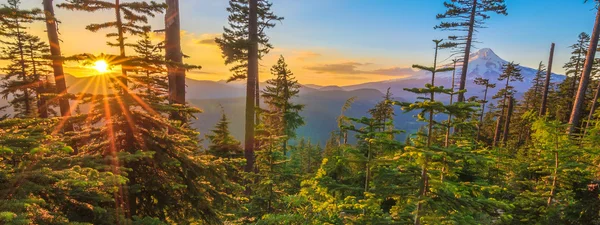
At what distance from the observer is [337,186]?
6418 millimetres

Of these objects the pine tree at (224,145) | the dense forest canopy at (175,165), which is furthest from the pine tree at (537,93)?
the pine tree at (224,145)

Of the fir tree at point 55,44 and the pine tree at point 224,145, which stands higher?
the fir tree at point 55,44

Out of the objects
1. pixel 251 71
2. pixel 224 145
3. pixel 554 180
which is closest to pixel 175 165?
pixel 251 71

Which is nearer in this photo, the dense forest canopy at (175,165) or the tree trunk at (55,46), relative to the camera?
the dense forest canopy at (175,165)

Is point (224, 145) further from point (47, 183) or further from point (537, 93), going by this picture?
point (537, 93)

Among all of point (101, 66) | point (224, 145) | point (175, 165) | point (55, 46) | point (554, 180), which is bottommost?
point (224, 145)

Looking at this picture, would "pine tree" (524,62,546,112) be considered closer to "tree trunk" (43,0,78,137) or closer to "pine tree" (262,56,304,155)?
"pine tree" (262,56,304,155)

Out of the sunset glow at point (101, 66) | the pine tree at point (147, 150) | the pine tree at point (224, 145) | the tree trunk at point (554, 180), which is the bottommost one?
the pine tree at point (224, 145)

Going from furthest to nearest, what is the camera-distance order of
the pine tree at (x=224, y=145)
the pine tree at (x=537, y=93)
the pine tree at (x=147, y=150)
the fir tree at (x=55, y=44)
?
the pine tree at (x=537, y=93)
the pine tree at (x=224, y=145)
the fir tree at (x=55, y=44)
the pine tree at (x=147, y=150)

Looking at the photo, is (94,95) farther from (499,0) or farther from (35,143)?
(499,0)

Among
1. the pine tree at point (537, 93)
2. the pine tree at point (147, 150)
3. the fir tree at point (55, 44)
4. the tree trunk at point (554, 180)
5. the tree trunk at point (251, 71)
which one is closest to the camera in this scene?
the pine tree at point (147, 150)

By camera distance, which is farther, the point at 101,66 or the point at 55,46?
the point at 55,46

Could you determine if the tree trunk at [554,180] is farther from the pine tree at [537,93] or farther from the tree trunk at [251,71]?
the pine tree at [537,93]

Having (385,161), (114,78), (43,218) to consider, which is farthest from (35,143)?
(385,161)
